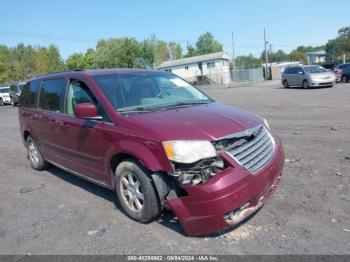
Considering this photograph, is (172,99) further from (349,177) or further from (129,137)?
(349,177)

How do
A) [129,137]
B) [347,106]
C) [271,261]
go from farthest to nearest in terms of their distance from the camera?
[347,106] → [129,137] → [271,261]

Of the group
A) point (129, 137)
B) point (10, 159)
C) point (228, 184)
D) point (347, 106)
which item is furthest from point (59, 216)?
point (347, 106)

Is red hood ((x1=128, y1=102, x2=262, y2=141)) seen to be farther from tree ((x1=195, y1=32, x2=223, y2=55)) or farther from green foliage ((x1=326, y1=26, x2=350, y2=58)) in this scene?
tree ((x1=195, y1=32, x2=223, y2=55))

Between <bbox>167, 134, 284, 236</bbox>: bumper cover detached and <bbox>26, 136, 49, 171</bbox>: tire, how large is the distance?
3.94 m

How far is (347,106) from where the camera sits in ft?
44.4

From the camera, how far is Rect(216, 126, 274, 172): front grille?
3.95 meters

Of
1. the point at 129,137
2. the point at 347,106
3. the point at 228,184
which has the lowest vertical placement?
the point at 347,106

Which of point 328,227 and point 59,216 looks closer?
point 328,227

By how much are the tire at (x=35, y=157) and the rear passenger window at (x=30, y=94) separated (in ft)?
2.21

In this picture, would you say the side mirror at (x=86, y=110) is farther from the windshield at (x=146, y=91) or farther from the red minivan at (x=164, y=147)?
the windshield at (x=146, y=91)

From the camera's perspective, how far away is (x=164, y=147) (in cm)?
392

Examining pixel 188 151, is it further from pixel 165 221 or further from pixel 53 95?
pixel 53 95

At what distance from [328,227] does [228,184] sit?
1.26m

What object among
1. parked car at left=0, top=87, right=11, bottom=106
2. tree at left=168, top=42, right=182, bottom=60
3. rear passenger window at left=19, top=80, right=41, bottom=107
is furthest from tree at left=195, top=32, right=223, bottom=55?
rear passenger window at left=19, top=80, right=41, bottom=107
